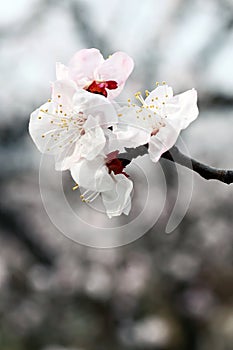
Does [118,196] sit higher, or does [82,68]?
[82,68]

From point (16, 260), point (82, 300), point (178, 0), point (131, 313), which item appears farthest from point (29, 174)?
point (178, 0)

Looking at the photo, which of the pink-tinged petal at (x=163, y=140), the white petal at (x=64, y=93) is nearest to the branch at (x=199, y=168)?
the pink-tinged petal at (x=163, y=140)

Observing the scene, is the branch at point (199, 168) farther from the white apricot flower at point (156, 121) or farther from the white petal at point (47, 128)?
the white petal at point (47, 128)

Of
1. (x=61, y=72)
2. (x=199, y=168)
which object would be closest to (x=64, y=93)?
(x=61, y=72)

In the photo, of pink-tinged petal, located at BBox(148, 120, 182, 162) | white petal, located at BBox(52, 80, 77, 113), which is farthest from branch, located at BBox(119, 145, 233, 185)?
white petal, located at BBox(52, 80, 77, 113)

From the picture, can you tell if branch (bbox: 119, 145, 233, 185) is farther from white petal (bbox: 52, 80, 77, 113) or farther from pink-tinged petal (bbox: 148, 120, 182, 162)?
white petal (bbox: 52, 80, 77, 113)

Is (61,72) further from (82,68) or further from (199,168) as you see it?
(199,168)

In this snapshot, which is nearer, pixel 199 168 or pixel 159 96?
pixel 199 168
